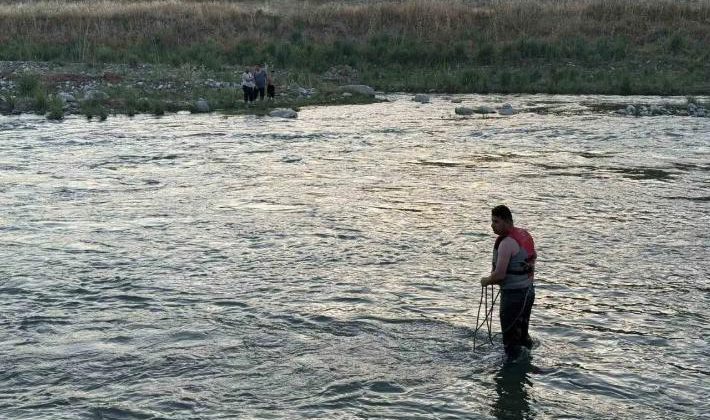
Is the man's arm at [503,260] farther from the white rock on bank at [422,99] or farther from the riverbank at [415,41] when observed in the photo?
the riverbank at [415,41]

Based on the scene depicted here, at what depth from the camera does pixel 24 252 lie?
15.0m

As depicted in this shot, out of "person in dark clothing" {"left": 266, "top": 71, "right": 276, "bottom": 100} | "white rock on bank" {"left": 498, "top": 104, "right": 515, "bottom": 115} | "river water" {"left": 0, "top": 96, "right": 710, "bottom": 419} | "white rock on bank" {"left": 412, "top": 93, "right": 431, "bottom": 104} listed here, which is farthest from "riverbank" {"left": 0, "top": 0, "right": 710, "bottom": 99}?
"river water" {"left": 0, "top": 96, "right": 710, "bottom": 419}

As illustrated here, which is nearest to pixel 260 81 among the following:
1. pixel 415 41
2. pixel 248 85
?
pixel 248 85

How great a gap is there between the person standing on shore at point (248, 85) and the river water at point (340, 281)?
922cm

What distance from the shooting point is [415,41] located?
159 ft

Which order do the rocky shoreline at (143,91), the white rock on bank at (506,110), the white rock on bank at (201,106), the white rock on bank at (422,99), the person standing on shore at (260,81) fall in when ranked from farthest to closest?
1. the white rock on bank at (422,99)
2. the person standing on shore at (260,81)
3. the white rock on bank at (201,106)
4. the rocky shoreline at (143,91)
5. the white rock on bank at (506,110)

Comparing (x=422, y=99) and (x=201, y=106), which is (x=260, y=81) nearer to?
(x=201, y=106)

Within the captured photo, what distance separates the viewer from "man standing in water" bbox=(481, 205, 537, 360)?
981cm

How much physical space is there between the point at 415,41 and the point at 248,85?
16.1 meters

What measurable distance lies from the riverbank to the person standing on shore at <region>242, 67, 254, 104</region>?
617 centimetres

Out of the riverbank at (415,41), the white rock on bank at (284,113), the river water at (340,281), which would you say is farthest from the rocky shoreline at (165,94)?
the river water at (340,281)

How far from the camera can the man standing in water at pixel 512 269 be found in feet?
32.2

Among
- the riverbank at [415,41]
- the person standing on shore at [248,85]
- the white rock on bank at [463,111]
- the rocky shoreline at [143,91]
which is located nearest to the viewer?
the white rock on bank at [463,111]

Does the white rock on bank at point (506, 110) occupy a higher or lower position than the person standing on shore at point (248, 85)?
lower
